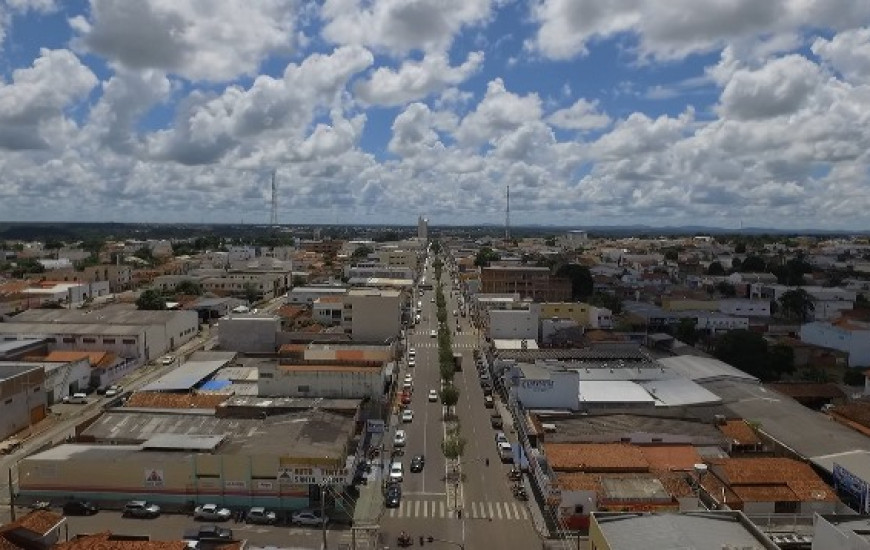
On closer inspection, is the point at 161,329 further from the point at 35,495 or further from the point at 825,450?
the point at 825,450

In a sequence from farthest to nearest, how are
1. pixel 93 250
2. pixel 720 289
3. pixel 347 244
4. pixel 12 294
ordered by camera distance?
pixel 347 244 → pixel 93 250 → pixel 720 289 → pixel 12 294

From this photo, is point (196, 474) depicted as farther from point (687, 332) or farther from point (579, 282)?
point (579, 282)

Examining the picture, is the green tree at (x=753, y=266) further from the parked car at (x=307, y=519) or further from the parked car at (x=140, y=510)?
the parked car at (x=140, y=510)

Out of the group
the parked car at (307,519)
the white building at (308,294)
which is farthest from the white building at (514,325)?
the parked car at (307,519)

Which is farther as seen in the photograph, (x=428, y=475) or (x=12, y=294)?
(x=12, y=294)

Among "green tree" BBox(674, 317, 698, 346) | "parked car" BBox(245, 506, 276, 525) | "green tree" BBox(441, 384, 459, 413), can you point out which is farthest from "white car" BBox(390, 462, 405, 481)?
"green tree" BBox(674, 317, 698, 346)

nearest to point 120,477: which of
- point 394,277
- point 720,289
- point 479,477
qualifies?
point 479,477

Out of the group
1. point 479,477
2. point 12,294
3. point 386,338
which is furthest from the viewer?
point 12,294

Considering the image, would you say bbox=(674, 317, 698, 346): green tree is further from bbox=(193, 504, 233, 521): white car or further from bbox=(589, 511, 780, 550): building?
bbox=(193, 504, 233, 521): white car
